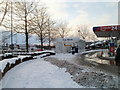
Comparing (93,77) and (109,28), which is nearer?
(93,77)

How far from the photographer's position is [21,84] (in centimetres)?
679

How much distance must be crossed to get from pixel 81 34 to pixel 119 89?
88.5 meters

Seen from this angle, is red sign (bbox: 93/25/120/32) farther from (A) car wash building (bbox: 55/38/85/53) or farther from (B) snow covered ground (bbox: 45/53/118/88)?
(A) car wash building (bbox: 55/38/85/53)

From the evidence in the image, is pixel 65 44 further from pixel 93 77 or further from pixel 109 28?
pixel 93 77

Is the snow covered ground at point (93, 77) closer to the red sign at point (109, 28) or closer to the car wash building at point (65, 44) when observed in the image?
the red sign at point (109, 28)

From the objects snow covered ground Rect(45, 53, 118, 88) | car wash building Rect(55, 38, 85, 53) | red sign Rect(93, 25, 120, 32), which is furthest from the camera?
car wash building Rect(55, 38, 85, 53)

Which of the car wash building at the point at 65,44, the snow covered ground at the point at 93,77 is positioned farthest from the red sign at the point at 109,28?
the car wash building at the point at 65,44

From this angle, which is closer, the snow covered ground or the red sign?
the snow covered ground

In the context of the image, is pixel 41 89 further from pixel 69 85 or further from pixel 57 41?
pixel 57 41

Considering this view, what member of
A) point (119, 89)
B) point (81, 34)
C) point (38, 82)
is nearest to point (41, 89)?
point (38, 82)

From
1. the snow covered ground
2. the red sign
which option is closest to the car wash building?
the red sign

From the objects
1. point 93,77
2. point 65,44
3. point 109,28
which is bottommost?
point 93,77

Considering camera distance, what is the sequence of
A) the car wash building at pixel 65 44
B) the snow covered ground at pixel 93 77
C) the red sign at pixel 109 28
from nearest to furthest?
the snow covered ground at pixel 93 77 → the red sign at pixel 109 28 → the car wash building at pixel 65 44

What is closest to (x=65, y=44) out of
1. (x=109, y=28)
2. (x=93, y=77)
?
(x=109, y=28)
